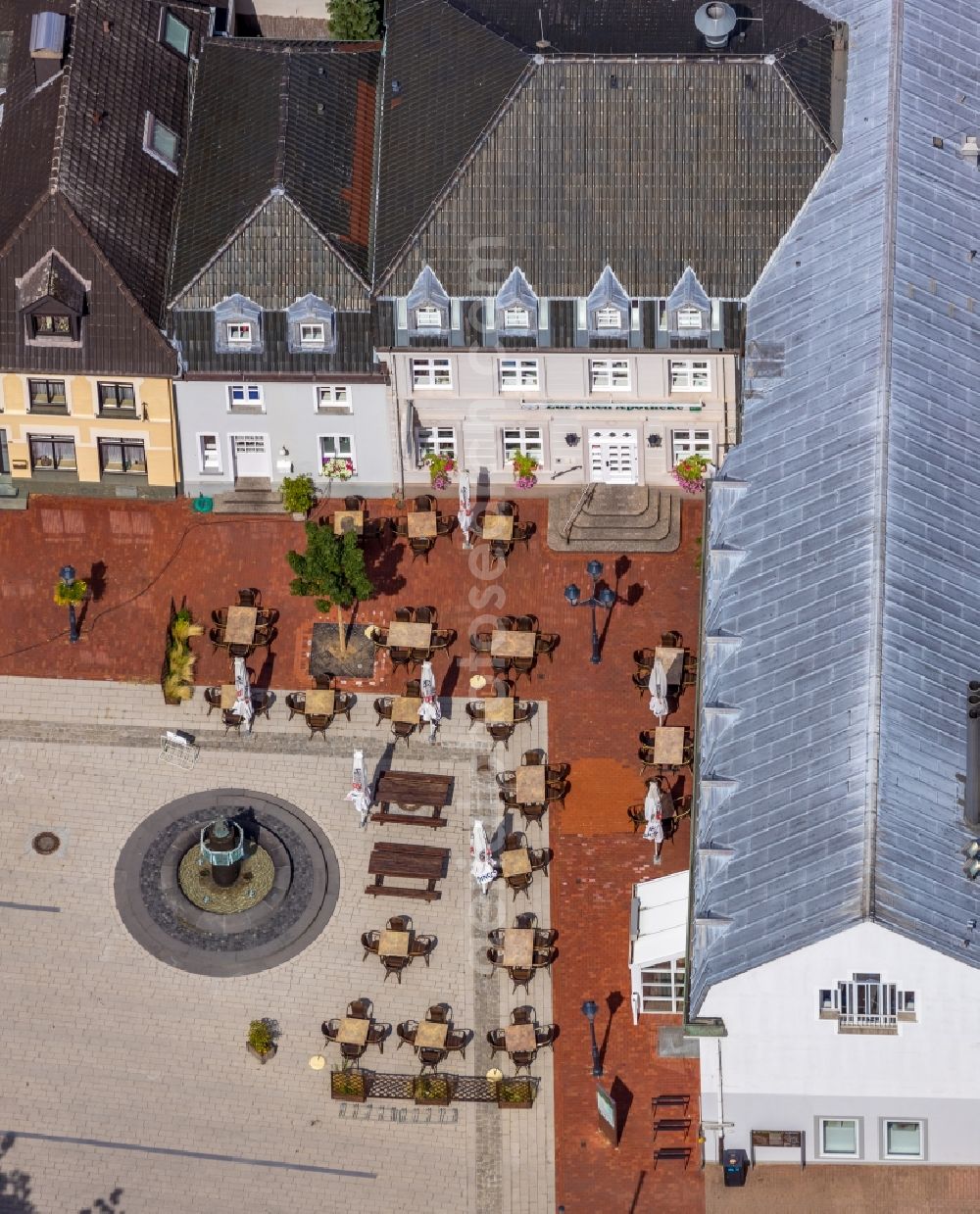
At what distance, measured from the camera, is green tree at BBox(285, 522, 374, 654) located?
123m

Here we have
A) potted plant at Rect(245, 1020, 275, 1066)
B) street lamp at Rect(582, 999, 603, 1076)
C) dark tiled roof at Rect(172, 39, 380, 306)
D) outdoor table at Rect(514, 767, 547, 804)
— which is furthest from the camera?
dark tiled roof at Rect(172, 39, 380, 306)

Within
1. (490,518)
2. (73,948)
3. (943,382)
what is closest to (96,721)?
(73,948)

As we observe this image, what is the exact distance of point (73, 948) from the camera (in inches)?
4688

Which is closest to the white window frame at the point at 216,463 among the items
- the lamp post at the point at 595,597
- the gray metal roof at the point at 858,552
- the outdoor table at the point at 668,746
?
the lamp post at the point at 595,597

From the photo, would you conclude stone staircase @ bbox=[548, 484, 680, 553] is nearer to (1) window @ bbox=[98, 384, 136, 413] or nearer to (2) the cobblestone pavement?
(2) the cobblestone pavement

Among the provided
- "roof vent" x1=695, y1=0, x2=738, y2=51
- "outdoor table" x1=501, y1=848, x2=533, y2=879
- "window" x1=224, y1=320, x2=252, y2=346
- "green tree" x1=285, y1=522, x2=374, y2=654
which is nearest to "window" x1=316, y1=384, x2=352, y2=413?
"window" x1=224, y1=320, x2=252, y2=346

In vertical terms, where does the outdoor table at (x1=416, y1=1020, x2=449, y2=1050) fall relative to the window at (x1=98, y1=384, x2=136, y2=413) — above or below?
below

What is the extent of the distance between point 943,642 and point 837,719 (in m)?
5.10

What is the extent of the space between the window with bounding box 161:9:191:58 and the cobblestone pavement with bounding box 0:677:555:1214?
27894 mm

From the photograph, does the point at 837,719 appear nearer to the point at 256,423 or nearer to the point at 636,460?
the point at 636,460

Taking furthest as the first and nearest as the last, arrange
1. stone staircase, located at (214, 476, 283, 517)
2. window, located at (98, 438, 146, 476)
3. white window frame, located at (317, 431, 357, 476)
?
stone staircase, located at (214, 476, 283, 517)
window, located at (98, 438, 146, 476)
white window frame, located at (317, 431, 357, 476)

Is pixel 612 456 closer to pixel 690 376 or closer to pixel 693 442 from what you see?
pixel 693 442

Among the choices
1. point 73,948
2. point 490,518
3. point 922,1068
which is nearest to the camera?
point 922,1068

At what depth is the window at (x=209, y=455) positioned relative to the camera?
130 m
